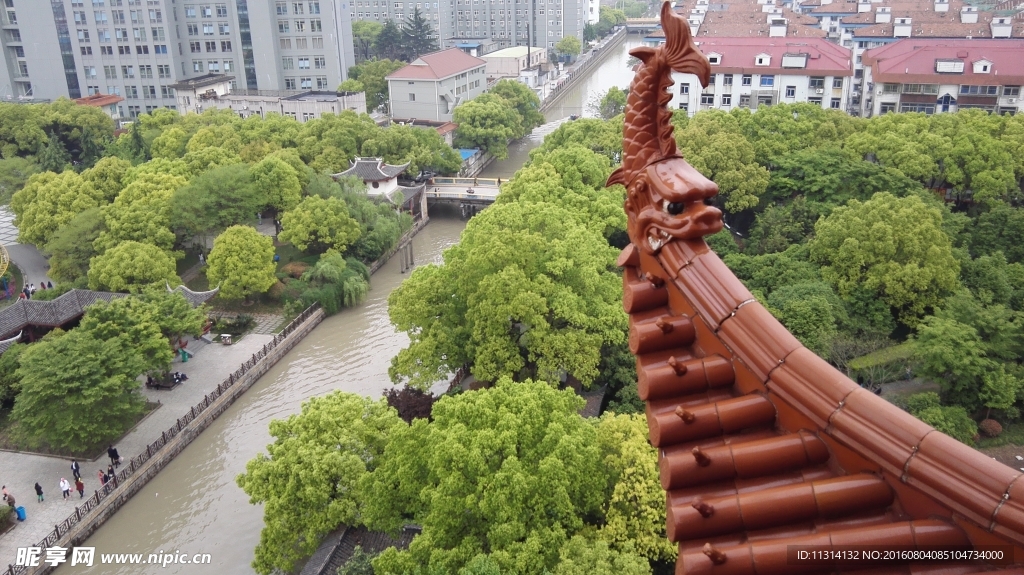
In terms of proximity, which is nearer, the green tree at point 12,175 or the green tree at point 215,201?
the green tree at point 215,201

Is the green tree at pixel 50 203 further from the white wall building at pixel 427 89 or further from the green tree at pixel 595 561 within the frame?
the green tree at pixel 595 561

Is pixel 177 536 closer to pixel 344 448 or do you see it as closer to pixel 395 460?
pixel 344 448

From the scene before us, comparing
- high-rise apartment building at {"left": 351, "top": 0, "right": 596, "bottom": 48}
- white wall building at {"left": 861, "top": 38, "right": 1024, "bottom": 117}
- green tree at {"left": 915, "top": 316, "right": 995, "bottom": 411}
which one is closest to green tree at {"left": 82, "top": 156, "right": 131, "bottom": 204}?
green tree at {"left": 915, "top": 316, "right": 995, "bottom": 411}

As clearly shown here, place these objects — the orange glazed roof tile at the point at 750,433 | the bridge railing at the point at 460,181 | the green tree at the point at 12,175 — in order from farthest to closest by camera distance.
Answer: the bridge railing at the point at 460,181
the green tree at the point at 12,175
the orange glazed roof tile at the point at 750,433

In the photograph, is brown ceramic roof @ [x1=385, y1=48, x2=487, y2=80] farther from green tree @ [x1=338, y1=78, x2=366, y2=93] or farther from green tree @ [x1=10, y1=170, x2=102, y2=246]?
green tree @ [x1=10, y1=170, x2=102, y2=246]

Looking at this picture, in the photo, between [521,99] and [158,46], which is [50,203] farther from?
[521,99]

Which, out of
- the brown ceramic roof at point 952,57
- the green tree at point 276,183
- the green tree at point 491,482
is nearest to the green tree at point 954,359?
the green tree at point 491,482

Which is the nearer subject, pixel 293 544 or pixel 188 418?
pixel 293 544

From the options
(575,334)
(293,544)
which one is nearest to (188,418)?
(293,544)
